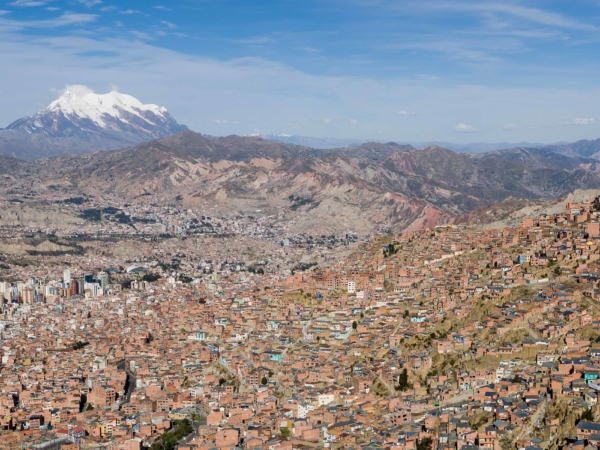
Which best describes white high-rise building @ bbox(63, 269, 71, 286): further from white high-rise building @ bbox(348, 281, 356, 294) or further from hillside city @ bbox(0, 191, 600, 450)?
white high-rise building @ bbox(348, 281, 356, 294)

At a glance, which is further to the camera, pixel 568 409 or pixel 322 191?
pixel 322 191

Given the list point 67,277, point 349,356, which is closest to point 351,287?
point 349,356

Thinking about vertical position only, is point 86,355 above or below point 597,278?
below

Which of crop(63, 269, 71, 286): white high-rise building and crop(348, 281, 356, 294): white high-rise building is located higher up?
crop(348, 281, 356, 294): white high-rise building

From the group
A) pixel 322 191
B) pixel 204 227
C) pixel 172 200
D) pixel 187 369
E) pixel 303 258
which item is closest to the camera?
pixel 187 369

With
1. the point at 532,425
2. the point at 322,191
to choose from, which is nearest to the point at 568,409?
the point at 532,425

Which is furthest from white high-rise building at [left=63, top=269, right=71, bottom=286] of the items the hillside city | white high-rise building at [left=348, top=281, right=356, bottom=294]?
white high-rise building at [left=348, top=281, right=356, bottom=294]

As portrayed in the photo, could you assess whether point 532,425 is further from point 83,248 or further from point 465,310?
point 83,248

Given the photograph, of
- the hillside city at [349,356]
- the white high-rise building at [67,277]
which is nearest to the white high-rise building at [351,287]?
the hillside city at [349,356]
